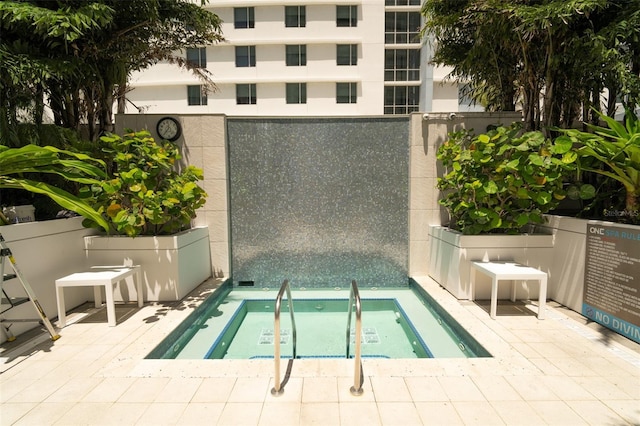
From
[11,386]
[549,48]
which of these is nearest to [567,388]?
[11,386]

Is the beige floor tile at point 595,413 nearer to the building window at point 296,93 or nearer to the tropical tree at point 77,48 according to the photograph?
the tropical tree at point 77,48

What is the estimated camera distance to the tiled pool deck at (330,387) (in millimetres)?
2141

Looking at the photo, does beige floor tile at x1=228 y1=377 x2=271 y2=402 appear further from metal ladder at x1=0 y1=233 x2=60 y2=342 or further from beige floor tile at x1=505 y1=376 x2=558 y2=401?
metal ladder at x1=0 y1=233 x2=60 y2=342

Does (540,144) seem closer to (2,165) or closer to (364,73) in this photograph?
(2,165)

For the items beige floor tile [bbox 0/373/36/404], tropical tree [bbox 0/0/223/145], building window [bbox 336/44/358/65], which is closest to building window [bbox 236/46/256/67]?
building window [bbox 336/44/358/65]

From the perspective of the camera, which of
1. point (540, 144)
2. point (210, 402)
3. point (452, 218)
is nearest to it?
point (210, 402)

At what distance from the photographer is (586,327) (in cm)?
349

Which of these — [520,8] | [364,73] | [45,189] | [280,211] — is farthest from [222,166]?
[364,73]

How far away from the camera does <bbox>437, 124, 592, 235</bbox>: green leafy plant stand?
400 centimetres

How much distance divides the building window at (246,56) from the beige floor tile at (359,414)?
19.6 metres

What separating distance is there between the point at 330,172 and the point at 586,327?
4.20 metres

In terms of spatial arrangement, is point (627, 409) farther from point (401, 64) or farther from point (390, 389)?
point (401, 64)

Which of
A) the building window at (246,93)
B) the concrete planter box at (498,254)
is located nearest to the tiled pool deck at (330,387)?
the concrete planter box at (498,254)

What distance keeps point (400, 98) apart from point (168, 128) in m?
17.8
